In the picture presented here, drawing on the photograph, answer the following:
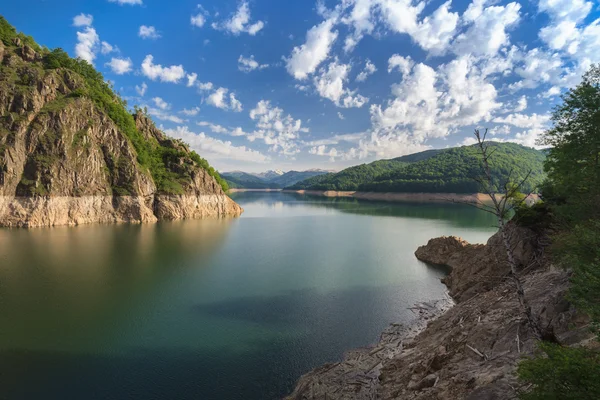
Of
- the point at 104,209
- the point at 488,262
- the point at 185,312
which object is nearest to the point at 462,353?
the point at 488,262

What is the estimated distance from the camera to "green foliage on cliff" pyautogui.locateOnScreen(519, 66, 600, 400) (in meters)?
5.82

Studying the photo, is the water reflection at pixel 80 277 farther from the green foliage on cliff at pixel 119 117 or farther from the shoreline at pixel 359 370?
the green foliage on cliff at pixel 119 117

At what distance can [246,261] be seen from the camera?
37.9 meters

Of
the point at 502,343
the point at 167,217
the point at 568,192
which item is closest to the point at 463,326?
the point at 502,343

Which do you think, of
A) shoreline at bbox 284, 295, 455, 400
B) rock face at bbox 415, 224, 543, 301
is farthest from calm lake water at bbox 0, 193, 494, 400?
rock face at bbox 415, 224, 543, 301

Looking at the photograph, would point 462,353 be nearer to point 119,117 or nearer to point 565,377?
point 565,377

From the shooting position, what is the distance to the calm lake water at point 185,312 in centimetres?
1445

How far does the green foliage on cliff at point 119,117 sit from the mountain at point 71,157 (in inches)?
10.9

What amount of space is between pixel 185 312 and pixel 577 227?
78.5 ft

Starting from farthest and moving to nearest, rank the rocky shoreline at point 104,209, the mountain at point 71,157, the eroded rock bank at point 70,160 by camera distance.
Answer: the mountain at point 71,157
the eroded rock bank at point 70,160
the rocky shoreline at point 104,209

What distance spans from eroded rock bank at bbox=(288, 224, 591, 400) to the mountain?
64.6m

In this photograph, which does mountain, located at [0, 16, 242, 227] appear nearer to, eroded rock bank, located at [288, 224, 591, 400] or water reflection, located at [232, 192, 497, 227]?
water reflection, located at [232, 192, 497, 227]

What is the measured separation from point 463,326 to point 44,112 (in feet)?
265

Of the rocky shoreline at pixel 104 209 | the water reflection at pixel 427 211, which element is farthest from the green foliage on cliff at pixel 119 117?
the water reflection at pixel 427 211
